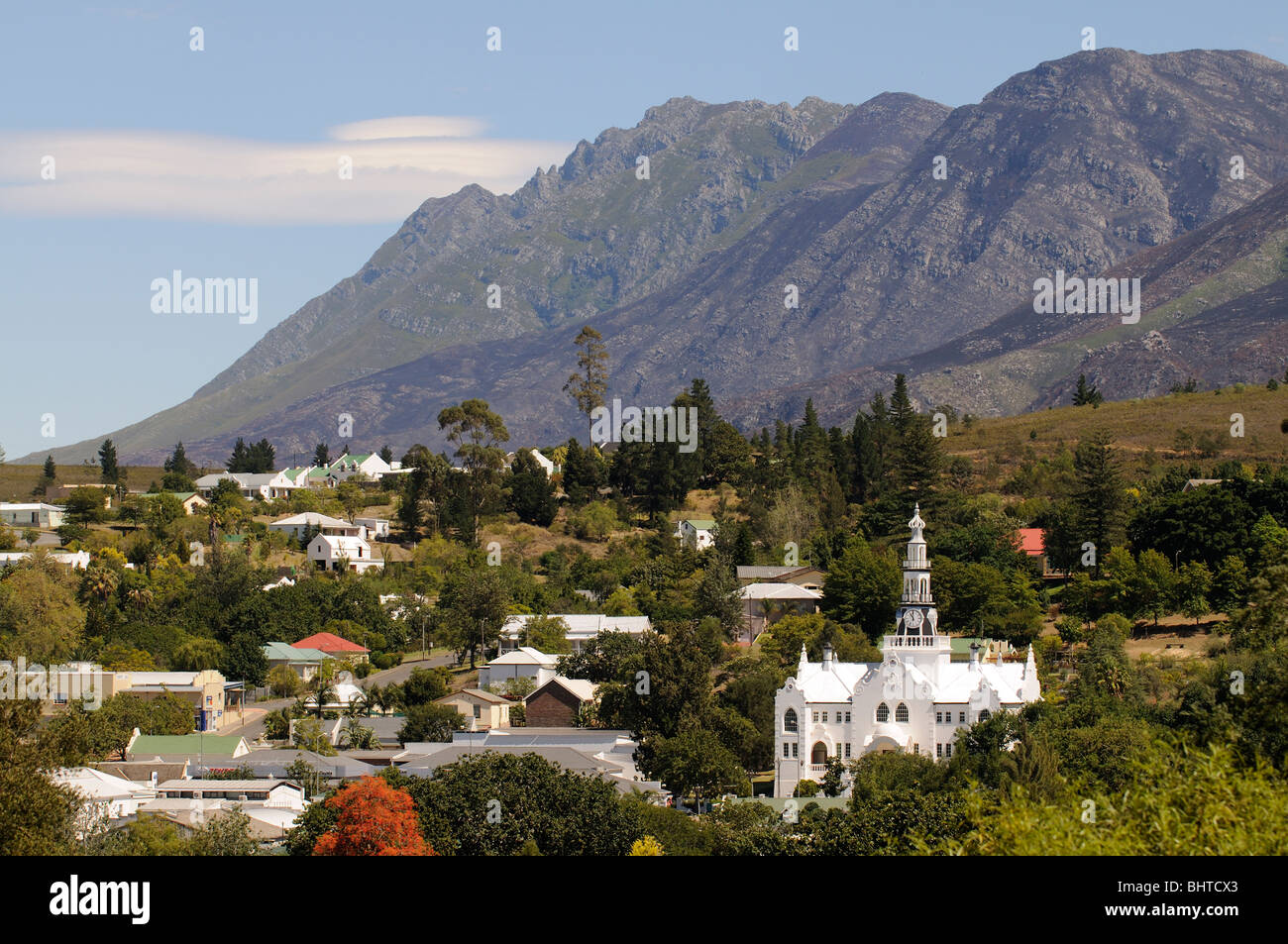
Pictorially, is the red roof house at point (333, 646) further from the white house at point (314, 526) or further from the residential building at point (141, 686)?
the white house at point (314, 526)

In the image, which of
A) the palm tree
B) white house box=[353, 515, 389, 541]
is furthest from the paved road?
white house box=[353, 515, 389, 541]

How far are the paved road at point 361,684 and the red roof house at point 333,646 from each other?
200 cm

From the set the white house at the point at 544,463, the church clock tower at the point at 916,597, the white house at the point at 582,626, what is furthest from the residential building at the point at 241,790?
the white house at the point at 544,463

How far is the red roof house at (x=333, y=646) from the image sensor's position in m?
87.2

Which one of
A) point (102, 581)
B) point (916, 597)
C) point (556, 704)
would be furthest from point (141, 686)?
point (916, 597)

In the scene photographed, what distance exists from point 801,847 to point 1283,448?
82.6 metres

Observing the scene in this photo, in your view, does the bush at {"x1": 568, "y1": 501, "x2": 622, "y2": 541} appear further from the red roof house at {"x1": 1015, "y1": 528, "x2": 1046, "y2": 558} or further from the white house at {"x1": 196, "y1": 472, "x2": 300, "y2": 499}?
the white house at {"x1": 196, "y1": 472, "x2": 300, "y2": 499}

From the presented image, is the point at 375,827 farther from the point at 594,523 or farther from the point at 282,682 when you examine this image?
the point at 594,523

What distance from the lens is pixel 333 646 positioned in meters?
87.9

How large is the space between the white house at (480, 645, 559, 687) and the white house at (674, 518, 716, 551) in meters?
18.6

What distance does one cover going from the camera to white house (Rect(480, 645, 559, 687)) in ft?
260

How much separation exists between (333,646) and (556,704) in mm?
18154
